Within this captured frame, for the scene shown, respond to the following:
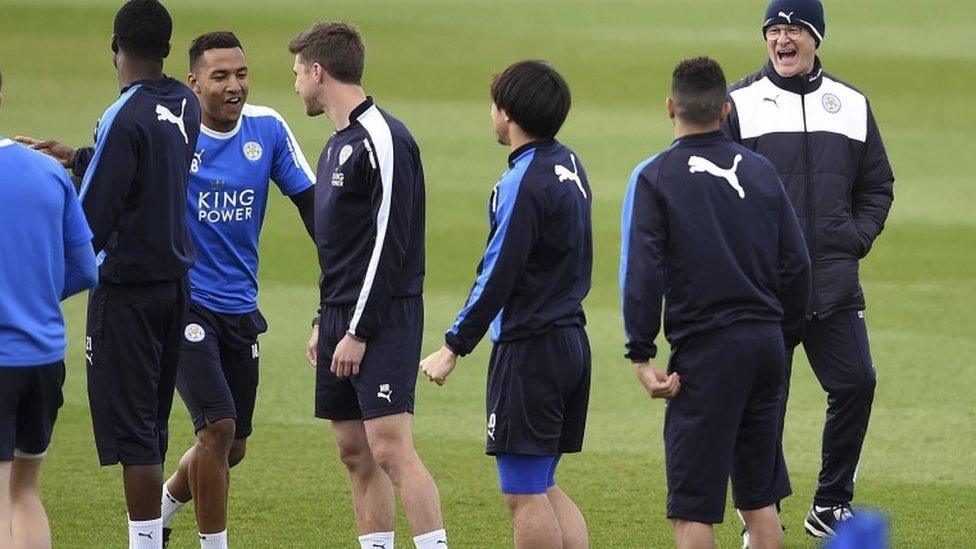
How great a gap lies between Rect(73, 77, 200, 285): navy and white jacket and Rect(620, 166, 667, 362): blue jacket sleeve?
178cm

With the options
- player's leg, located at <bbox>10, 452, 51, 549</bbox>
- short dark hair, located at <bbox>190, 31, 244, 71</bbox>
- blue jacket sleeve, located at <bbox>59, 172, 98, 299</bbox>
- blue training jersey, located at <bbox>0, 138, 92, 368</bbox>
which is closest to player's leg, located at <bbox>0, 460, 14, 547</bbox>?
player's leg, located at <bbox>10, 452, 51, 549</bbox>

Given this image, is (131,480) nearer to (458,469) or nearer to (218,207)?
(218,207)

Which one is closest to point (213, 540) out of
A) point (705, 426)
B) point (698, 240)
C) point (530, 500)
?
point (530, 500)

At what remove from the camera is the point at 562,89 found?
586cm

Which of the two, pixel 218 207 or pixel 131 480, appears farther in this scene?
pixel 218 207

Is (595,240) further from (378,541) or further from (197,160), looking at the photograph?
(378,541)

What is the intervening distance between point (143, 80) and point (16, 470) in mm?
1527

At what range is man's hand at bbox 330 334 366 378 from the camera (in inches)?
237

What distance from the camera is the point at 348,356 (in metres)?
6.02

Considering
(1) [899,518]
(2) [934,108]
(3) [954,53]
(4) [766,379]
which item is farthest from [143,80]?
(3) [954,53]

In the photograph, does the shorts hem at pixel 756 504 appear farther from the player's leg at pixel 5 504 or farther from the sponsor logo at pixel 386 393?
the player's leg at pixel 5 504

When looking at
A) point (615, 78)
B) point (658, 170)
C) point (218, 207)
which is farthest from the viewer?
point (615, 78)

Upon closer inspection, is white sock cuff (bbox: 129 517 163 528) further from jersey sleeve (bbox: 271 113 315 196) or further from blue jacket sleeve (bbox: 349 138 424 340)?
jersey sleeve (bbox: 271 113 315 196)

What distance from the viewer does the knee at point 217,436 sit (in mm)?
6672
